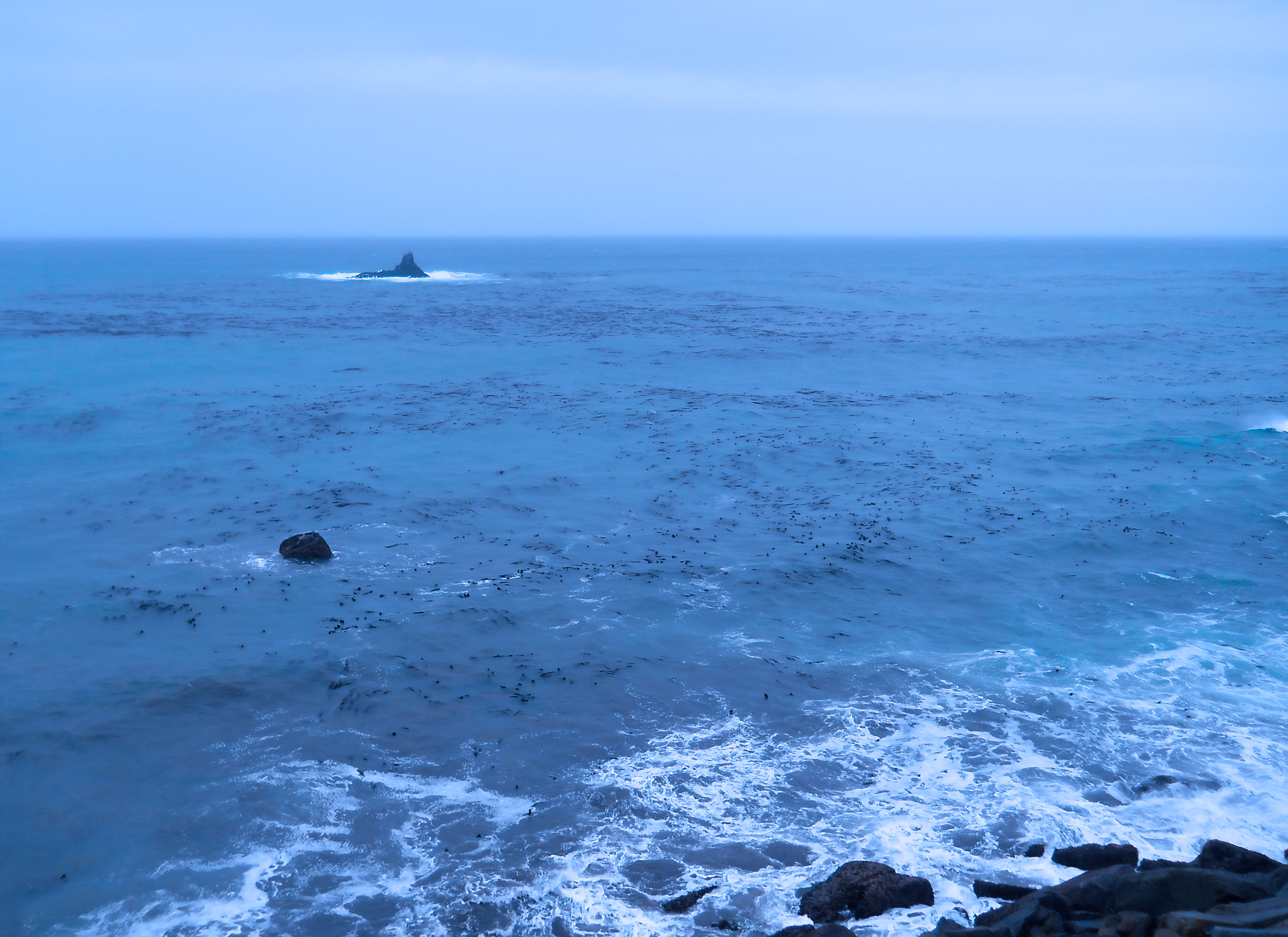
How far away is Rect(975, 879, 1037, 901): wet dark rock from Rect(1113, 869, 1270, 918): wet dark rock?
5.71ft

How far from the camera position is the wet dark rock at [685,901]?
1412 centimetres

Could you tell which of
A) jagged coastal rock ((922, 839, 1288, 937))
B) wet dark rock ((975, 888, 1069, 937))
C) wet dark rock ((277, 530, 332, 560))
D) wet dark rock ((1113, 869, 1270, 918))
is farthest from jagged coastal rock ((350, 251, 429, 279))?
wet dark rock ((1113, 869, 1270, 918))

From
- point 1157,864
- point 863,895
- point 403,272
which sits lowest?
point 863,895

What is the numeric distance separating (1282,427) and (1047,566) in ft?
87.8

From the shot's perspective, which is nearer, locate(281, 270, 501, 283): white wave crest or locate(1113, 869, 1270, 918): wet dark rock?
locate(1113, 869, 1270, 918): wet dark rock

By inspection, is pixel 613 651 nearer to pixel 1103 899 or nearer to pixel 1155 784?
pixel 1155 784

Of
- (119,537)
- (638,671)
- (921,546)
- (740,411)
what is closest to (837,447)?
(740,411)

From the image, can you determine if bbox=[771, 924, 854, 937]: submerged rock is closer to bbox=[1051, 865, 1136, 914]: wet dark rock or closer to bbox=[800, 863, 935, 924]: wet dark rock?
bbox=[800, 863, 935, 924]: wet dark rock

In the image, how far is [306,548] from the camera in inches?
1093

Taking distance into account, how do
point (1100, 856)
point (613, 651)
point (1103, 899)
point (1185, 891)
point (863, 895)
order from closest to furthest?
1. point (1185, 891)
2. point (1103, 899)
3. point (863, 895)
4. point (1100, 856)
5. point (613, 651)

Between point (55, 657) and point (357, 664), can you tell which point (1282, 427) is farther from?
point (55, 657)

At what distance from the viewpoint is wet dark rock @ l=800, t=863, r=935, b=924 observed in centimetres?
1392

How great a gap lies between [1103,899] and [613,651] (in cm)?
1242

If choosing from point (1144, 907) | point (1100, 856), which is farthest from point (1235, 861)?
point (1144, 907)
